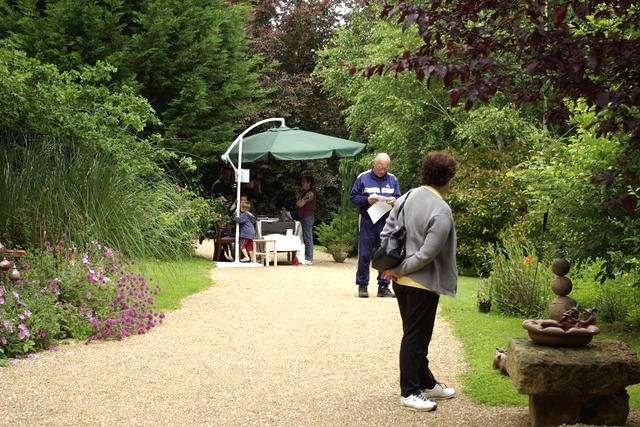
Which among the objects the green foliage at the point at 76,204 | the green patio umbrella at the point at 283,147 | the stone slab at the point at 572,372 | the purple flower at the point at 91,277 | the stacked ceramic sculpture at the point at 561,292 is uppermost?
the green patio umbrella at the point at 283,147

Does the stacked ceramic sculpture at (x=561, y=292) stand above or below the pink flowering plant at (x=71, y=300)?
above

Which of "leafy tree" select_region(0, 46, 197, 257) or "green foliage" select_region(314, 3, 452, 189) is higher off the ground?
"green foliage" select_region(314, 3, 452, 189)

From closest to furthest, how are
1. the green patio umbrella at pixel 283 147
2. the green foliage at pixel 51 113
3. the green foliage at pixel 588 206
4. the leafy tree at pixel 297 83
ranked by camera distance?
the green foliage at pixel 588 206 < the green foliage at pixel 51 113 < the green patio umbrella at pixel 283 147 < the leafy tree at pixel 297 83

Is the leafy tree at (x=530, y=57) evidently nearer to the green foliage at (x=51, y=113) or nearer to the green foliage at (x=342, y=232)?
the green foliage at (x=51, y=113)

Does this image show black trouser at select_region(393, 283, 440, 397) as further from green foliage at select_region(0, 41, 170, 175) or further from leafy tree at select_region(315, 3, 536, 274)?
leafy tree at select_region(315, 3, 536, 274)

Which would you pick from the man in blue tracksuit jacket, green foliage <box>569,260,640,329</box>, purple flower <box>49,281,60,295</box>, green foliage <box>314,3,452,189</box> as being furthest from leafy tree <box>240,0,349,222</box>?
purple flower <box>49,281,60,295</box>

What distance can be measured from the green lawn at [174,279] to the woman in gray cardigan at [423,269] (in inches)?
155

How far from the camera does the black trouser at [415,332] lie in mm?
5066

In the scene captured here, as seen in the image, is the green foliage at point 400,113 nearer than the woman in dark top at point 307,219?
No

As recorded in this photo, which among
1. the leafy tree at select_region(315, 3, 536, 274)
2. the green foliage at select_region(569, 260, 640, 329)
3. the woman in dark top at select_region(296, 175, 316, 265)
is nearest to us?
the green foliage at select_region(569, 260, 640, 329)

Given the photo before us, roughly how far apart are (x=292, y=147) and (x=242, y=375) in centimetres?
980

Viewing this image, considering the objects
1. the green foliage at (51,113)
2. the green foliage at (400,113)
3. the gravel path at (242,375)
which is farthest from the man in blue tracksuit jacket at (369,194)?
the green foliage at (400,113)

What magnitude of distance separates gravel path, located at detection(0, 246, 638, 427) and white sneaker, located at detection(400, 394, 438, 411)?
48 mm

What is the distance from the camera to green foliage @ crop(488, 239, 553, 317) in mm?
9023
